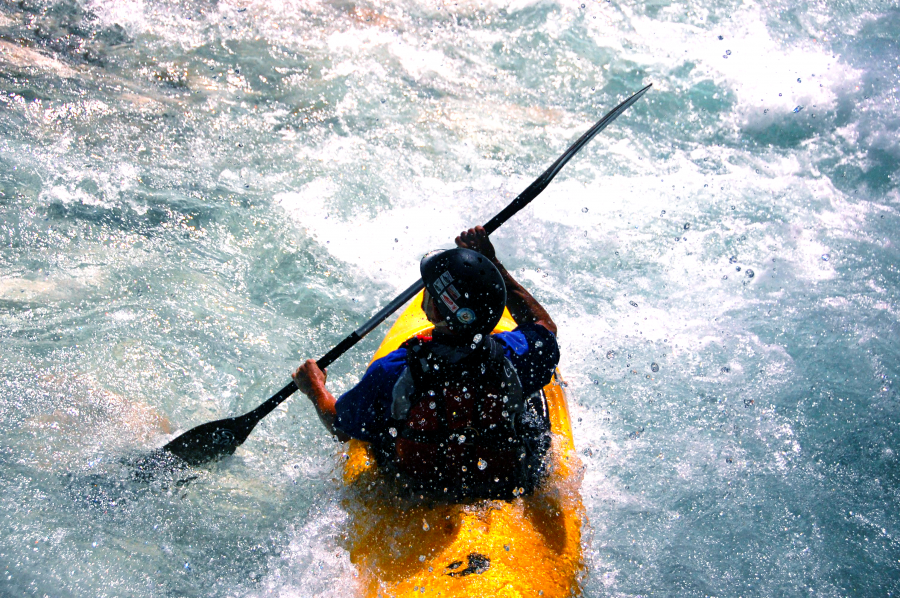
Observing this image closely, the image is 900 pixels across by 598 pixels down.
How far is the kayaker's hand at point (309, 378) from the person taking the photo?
275 cm

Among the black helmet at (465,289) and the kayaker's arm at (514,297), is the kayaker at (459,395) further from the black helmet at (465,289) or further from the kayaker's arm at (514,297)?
the kayaker's arm at (514,297)

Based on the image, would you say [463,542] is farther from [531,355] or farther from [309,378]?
[309,378]

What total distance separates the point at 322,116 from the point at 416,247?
5.47 ft

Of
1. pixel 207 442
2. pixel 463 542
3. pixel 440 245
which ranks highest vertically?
pixel 463 542

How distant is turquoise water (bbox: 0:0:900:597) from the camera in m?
2.75

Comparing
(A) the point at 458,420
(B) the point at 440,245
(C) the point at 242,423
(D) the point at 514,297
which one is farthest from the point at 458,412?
(B) the point at 440,245

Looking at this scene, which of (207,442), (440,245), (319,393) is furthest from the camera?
(440,245)

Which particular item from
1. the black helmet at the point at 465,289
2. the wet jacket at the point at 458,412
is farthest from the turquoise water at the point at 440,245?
the black helmet at the point at 465,289

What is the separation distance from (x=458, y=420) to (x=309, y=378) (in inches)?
36.5

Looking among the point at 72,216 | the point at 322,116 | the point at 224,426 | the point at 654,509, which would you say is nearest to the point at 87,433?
the point at 224,426

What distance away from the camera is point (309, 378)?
279 cm

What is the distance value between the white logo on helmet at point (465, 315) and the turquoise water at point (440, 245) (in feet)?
3.57

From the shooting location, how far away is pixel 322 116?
5383mm

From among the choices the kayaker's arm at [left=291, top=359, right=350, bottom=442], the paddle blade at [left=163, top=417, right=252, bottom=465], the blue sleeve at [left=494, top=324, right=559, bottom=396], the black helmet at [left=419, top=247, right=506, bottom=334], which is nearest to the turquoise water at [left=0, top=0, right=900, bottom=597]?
the paddle blade at [left=163, top=417, right=252, bottom=465]
